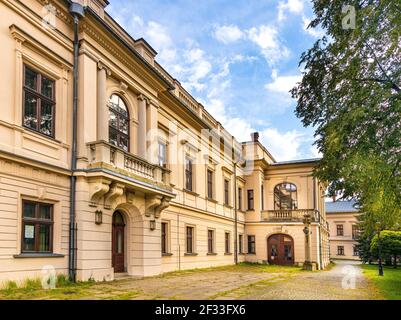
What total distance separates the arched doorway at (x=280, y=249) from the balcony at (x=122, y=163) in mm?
17001

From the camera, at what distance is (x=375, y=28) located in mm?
10641

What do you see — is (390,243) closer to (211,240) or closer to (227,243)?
(227,243)

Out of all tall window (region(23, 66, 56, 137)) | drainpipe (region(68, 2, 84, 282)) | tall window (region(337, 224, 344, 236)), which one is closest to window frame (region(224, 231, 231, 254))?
drainpipe (region(68, 2, 84, 282))

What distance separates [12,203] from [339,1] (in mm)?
10863

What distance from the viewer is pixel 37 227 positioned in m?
11.2

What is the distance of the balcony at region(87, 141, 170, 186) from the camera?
12820 mm

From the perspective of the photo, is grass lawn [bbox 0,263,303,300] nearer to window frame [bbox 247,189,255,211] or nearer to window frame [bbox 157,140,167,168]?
window frame [bbox 157,140,167,168]

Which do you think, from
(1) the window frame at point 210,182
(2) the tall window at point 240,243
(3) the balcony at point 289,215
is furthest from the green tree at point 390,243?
(1) the window frame at point 210,182

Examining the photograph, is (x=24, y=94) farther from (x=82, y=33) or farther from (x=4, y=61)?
(x=82, y=33)

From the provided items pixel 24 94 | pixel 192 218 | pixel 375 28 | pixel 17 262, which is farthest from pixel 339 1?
pixel 192 218

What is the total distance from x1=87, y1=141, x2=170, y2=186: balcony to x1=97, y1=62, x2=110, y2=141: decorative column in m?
0.77

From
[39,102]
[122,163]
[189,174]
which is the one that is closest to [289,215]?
[189,174]

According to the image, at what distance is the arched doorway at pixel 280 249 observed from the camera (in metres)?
30.6

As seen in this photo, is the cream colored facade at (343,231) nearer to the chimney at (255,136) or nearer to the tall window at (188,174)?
the chimney at (255,136)
